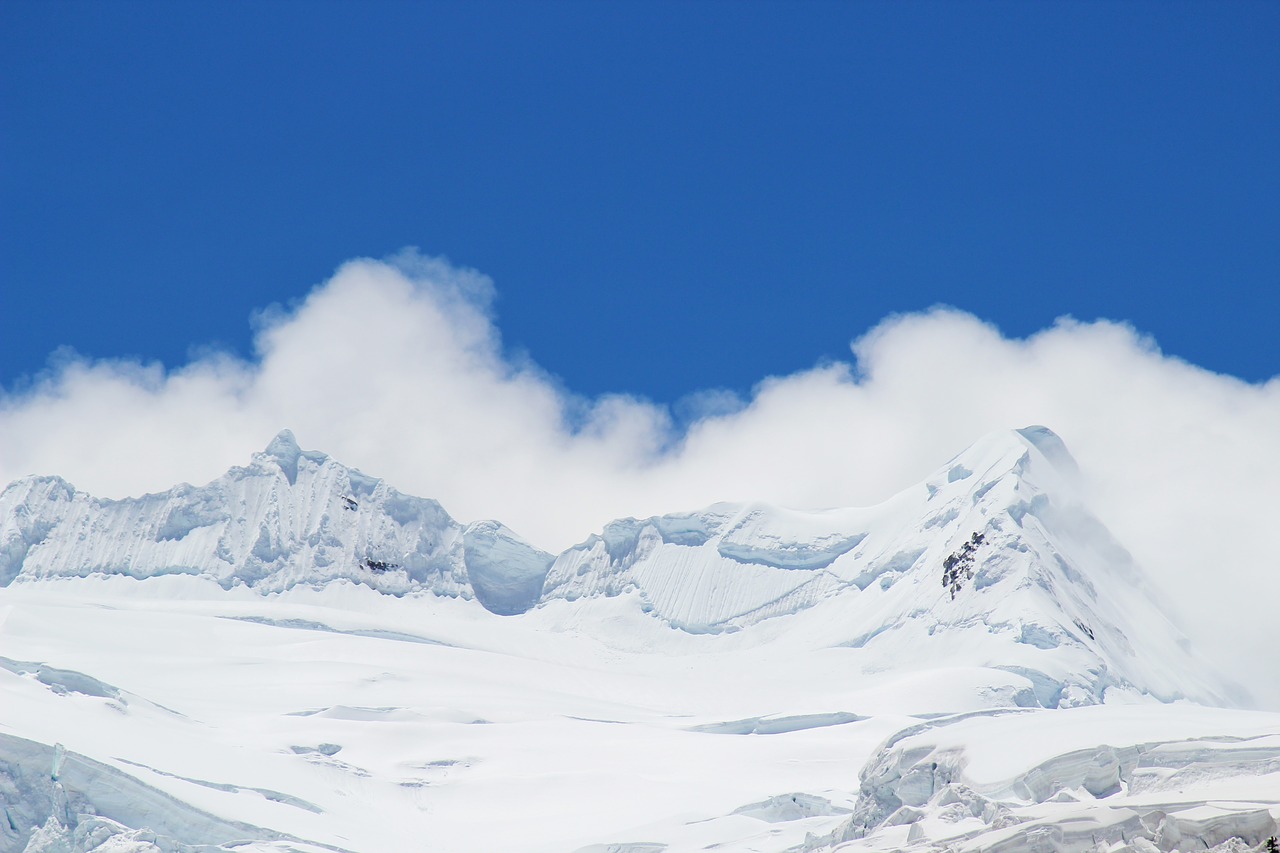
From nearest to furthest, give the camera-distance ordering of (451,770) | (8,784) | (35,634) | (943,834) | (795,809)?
(943,834)
(8,784)
(795,809)
(451,770)
(35,634)

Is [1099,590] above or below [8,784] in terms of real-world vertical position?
above

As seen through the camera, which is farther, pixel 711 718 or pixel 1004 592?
pixel 1004 592

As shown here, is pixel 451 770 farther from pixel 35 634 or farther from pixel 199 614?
pixel 199 614

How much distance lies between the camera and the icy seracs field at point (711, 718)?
63.9 meters

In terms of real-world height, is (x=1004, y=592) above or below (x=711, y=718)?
above

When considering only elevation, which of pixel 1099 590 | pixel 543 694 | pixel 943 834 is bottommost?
pixel 943 834

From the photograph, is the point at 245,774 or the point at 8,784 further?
the point at 245,774

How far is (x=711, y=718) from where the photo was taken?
137125mm

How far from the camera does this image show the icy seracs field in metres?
63.9

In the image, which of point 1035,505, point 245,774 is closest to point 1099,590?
point 1035,505

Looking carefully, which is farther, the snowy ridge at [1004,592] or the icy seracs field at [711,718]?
the snowy ridge at [1004,592]

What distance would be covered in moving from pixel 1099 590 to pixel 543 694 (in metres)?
68.9

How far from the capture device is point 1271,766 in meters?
60.4

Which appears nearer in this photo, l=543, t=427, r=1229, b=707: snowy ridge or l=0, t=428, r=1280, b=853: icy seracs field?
l=0, t=428, r=1280, b=853: icy seracs field
